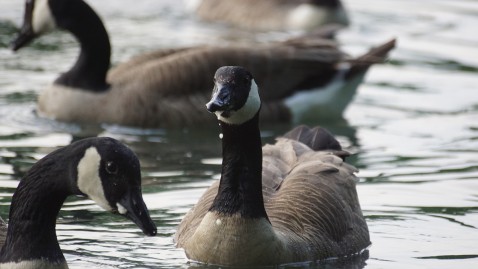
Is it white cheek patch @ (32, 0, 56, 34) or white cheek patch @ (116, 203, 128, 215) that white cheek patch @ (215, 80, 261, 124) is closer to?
white cheek patch @ (116, 203, 128, 215)

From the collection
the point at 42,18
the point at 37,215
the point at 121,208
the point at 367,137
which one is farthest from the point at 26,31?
the point at 121,208

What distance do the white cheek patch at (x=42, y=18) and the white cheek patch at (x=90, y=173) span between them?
316 inches

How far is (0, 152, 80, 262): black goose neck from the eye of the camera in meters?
8.59

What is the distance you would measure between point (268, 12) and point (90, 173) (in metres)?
15.8

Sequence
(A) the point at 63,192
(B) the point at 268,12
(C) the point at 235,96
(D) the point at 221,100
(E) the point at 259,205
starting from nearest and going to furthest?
1. (A) the point at 63,192
2. (D) the point at 221,100
3. (C) the point at 235,96
4. (E) the point at 259,205
5. (B) the point at 268,12

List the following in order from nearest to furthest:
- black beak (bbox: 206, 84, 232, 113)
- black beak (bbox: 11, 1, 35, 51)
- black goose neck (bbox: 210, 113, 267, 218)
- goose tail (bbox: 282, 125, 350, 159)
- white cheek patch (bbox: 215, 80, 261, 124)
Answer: black beak (bbox: 206, 84, 232, 113) → white cheek patch (bbox: 215, 80, 261, 124) → black goose neck (bbox: 210, 113, 267, 218) → goose tail (bbox: 282, 125, 350, 159) → black beak (bbox: 11, 1, 35, 51)

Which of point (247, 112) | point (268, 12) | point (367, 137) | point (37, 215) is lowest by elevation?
point (268, 12)

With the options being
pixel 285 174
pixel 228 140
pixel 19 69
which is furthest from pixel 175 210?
pixel 19 69

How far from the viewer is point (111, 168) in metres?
8.40

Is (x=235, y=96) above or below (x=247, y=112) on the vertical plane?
above

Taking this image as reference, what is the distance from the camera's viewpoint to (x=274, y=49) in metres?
16.5

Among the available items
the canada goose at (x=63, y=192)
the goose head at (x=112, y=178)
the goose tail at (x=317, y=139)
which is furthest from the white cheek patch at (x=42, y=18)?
the goose head at (x=112, y=178)

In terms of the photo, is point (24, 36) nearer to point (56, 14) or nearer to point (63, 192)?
point (56, 14)

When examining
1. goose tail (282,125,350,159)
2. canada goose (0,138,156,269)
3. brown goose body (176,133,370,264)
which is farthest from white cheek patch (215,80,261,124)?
goose tail (282,125,350,159)
